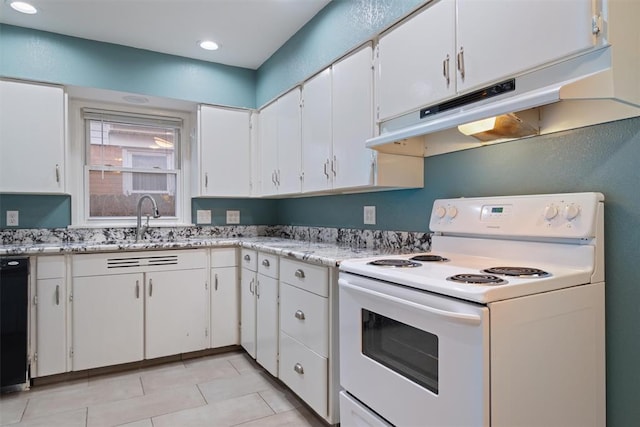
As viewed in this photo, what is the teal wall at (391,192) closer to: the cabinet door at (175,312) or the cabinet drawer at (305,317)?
the cabinet drawer at (305,317)

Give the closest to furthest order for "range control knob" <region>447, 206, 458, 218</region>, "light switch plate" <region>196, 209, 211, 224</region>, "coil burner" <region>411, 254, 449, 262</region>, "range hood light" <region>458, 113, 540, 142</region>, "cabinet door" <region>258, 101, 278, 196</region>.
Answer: "range hood light" <region>458, 113, 540, 142</region>, "coil burner" <region>411, 254, 449, 262</region>, "range control knob" <region>447, 206, 458, 218</region>, "cabinet door" <region>258, 101, 278, 196</region>, "light switch plate" <region>196, 209, 211, 224</region>

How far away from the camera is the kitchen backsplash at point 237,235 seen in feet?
7.25

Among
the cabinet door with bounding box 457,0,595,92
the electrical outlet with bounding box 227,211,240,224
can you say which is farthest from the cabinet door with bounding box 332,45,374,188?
the electrical outlet with bounding box 227,211,240,224

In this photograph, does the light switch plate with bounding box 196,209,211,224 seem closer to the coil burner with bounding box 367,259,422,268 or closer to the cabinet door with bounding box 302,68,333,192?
the cabinet door with bounding box 302,68,333,192

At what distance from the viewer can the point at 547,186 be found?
1494 millimetres

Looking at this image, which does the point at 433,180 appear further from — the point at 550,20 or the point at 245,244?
the point at 245,244

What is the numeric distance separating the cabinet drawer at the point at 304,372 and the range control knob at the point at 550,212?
1171 millimetres

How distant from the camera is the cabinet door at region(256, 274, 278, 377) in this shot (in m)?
2.41

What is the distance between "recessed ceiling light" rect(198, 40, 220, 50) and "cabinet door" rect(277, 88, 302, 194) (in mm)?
696

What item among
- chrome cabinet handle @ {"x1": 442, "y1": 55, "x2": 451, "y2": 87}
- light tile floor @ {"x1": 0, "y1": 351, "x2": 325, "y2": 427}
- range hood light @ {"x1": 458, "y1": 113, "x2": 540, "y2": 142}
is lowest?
light tile floor @ {"x1": 0, "y1": 351, "x2": 325, "y2": 427}

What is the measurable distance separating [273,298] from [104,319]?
123 centimetres

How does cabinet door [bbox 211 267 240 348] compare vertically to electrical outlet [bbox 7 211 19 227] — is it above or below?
below

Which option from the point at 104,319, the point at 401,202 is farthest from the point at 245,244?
the point at 401,202

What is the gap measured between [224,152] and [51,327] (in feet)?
5.90
